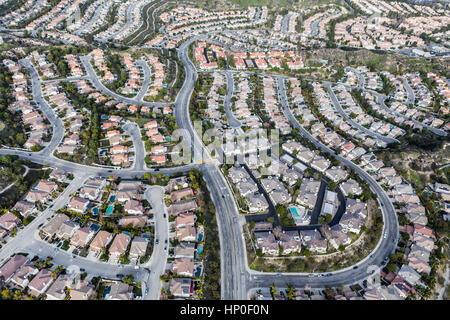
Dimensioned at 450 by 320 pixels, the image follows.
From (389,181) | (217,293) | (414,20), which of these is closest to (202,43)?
(389,181)

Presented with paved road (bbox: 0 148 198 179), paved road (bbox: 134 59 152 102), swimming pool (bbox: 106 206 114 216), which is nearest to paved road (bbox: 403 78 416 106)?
paved road (bbox: 0 148 198 179)

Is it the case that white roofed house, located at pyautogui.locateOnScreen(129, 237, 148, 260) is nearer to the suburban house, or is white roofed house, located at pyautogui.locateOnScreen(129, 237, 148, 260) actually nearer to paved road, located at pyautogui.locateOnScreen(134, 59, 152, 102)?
the suburban house

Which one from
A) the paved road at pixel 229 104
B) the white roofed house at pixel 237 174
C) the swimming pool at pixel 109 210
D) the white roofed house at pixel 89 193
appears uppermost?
the paved road at pixel 229 104

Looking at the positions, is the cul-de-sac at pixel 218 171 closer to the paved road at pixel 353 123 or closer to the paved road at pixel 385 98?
the paved road at pixel 353 123

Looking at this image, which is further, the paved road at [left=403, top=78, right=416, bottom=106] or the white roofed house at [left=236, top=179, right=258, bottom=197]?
the paved road at [left=403, top=78, right=416, bottom=106]

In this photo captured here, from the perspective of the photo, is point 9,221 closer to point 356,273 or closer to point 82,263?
point 82,263

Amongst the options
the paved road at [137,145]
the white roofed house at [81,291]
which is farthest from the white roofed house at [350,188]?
the white roofed house at [81,291]
